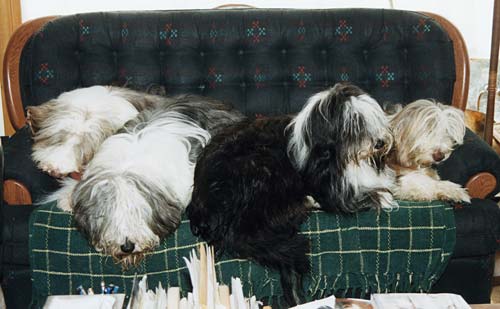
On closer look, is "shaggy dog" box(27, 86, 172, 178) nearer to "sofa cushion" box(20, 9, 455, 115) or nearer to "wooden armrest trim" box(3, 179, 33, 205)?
"wooden armrest trim" box(3, 179, 33, 205)

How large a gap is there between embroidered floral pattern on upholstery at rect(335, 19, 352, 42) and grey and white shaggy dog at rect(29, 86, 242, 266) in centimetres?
106

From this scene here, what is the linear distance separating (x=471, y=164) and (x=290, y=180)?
0.84m

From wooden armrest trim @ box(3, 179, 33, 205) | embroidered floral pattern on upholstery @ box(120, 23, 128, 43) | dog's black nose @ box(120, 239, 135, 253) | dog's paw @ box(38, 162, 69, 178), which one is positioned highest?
embroidered floral pattern on upholstery @ box(120, 23, 128, 43)

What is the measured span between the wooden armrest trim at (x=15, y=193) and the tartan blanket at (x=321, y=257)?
129mm

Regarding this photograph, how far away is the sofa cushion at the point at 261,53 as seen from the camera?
3271 millimetres

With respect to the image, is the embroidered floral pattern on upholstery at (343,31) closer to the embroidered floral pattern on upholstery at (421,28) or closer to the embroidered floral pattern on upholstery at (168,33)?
the embroidered floral pattern on upholstery at (421,28)

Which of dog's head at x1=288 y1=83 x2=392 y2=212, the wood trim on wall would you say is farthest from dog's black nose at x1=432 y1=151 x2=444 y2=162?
the wood trim on wall

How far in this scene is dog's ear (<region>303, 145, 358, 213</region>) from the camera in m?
2.44

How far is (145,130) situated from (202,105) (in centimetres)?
36

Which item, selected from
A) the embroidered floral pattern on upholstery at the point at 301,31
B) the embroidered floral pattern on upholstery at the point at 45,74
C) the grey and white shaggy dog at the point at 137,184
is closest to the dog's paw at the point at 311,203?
the grey and white shaggy dog at the point at 137,184

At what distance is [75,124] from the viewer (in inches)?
100

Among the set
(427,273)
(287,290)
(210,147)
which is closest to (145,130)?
(210,147)

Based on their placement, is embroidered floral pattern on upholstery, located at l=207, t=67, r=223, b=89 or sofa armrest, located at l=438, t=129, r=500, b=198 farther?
embroidered floral pattern on upholstery, located at l=207, t=67, r=223, b=89

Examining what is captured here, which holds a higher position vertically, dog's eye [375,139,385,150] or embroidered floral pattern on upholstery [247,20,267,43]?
embroidered floral pattern on upholstery [247,20,267,43]
